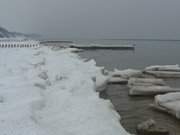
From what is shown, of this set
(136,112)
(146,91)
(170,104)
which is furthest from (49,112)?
(146,91)

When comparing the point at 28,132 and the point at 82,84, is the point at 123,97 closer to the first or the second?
the point at 82,84

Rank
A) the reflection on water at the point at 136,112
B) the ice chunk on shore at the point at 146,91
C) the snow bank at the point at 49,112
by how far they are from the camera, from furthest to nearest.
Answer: the ice chunk on shore at the point at 146,91 → the reflection on water at the point at 136,112 → the snow bank at the point at 49,112

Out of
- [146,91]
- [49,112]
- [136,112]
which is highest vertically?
[49,112]

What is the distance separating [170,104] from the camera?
12289 millimetres

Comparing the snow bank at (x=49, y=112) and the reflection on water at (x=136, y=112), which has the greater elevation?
the snow bank at (x=49, y=112)

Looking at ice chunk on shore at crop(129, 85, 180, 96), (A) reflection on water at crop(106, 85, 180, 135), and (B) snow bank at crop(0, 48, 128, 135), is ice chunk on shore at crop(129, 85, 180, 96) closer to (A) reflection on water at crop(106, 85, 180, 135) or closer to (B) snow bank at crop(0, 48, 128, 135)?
(A) reflection on water at crop(106, 85, 180, 135)

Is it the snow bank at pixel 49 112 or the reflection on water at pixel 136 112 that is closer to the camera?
the snow bank at pixel 49 112

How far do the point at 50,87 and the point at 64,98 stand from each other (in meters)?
1.70

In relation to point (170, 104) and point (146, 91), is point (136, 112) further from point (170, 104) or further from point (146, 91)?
point (146, 91)

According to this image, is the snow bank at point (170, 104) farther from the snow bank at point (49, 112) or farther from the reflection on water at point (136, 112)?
the snow bank at point (49, 112)

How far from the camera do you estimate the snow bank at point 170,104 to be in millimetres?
11603

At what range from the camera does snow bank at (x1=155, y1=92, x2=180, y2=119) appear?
11603 millimetres

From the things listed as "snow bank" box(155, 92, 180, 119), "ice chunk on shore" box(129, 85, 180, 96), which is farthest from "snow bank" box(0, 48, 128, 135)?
"ice chunk on shore" box(129, 85, 180, 96)

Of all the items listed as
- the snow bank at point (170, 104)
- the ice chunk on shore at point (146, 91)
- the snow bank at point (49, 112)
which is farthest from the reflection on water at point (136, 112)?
the snow bank at point (49, 112)
